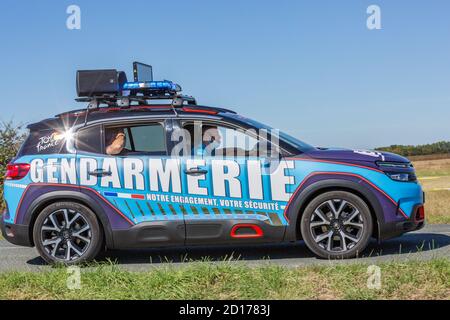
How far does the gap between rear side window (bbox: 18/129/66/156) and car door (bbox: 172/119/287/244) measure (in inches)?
61.7

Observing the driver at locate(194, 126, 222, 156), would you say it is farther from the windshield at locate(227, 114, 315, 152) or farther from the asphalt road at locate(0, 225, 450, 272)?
the asphalt road at locate(0, 225, 450, 272)

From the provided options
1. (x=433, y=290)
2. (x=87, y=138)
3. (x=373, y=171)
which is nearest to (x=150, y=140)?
(x=87, y=138)

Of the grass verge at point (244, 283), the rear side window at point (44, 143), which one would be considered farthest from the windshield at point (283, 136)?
the rear side window at point (44, 143)

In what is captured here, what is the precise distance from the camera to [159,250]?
8.42 m

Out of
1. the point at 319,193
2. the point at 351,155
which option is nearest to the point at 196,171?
the point at 319,193

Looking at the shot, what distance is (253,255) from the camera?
7.62 metres

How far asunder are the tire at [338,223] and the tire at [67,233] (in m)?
2.46

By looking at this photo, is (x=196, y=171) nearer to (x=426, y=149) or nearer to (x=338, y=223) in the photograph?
(x=338, y=223)

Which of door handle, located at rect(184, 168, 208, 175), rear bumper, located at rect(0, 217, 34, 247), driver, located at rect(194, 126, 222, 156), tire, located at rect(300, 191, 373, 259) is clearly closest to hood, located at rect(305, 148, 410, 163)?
tire, located at rect(300, 191, 373, 259)

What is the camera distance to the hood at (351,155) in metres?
7.01

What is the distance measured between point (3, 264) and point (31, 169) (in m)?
1.51

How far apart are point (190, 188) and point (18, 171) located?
84.3 inches

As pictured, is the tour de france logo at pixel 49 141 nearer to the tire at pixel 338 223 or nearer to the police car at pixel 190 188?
the police car at pixel 190 188
